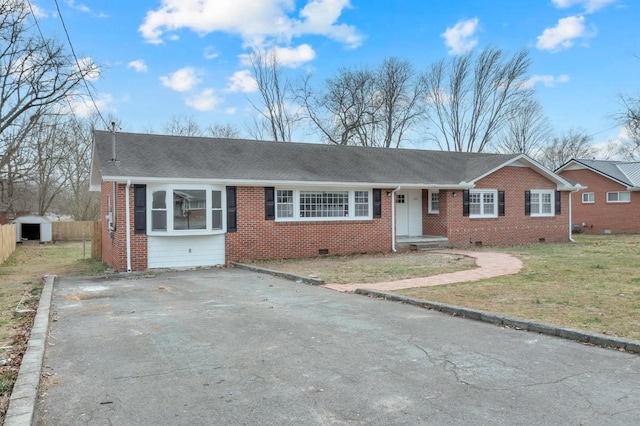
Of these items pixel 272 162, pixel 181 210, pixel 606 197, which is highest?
pixel 272 162

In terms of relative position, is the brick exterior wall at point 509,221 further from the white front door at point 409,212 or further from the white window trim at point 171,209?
the white window trim at point 171,209

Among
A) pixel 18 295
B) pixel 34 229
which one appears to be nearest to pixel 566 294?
pixel 18 295

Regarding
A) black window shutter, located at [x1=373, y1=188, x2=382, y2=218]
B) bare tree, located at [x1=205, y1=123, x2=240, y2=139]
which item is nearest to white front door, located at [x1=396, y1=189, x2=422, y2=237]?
black window shutter, located at [x1=373, y1=188, x2=382, y2=218]

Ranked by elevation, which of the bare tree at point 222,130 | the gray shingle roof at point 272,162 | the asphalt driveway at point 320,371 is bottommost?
the asphalt driveway at point 320,371

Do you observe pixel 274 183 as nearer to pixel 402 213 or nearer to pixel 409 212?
pixel 402 213

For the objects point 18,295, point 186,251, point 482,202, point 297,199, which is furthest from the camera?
point 482,202

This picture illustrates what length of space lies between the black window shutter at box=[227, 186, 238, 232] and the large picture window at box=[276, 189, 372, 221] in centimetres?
152

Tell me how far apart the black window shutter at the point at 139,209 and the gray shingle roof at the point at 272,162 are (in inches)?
18.5

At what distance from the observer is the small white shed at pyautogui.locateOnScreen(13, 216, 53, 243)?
31.8 m

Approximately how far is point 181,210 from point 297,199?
4.05 metres

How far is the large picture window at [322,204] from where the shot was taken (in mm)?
16000

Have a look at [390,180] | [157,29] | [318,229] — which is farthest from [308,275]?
[157,29]

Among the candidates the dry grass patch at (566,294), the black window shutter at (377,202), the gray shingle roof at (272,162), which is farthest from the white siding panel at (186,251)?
the dry grass patch at (566,294)

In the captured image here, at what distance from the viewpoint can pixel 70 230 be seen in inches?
1342
